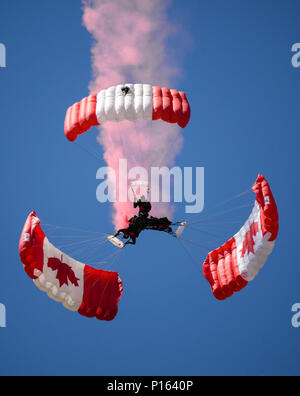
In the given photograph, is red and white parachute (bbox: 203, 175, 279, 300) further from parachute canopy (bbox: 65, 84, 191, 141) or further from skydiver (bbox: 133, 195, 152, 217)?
parachute canopy (bbox: 65, 84, 191, 141)

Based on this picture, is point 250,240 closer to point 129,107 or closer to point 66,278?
point 129,107

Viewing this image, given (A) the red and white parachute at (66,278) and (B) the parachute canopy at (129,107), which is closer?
(A) the red and white parachute at (66,278)

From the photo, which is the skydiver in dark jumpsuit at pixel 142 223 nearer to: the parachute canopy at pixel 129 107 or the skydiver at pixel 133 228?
the skydiver at pixel 133 228

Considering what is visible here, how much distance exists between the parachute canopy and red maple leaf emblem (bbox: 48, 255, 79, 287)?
3605 millimetres

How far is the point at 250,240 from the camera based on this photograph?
17062 mm

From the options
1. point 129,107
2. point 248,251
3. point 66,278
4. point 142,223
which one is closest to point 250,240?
point 248,251

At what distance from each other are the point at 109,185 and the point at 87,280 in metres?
4.51

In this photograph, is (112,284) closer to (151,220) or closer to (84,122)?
(151,220)

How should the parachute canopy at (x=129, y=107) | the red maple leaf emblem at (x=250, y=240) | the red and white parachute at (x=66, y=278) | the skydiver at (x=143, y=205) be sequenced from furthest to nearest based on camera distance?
the skydiver at (x=143, y=205)
the parachute canopy at (x=129, y=107)
the red maple leaf emblem at (x=250, y=240)
the red and white parachute at (x=66, y=278)

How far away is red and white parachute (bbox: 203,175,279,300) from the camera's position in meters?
15.9

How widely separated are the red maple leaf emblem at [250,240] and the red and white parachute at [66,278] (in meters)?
4.16

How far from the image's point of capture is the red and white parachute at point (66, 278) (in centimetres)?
1659

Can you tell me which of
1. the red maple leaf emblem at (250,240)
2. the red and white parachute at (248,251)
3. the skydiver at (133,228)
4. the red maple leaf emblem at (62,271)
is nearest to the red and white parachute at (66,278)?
the red maple leaf emblem at (62,271)

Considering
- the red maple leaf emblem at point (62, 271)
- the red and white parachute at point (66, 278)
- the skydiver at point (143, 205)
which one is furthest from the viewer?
the skydiver at point (143, 205)
